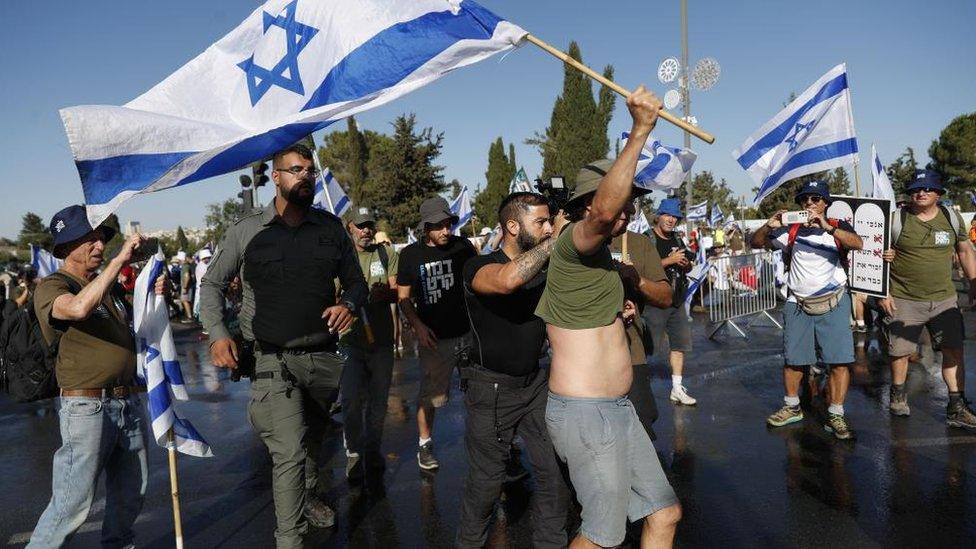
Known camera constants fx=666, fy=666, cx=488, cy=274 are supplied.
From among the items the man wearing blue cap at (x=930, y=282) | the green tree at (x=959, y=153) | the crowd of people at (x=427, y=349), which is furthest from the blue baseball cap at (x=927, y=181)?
the green tree at (x=959, y=153)

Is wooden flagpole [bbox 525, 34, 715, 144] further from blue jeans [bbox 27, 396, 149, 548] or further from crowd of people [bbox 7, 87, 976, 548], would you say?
blue jeans [bbox 27, 396, 149, 548]

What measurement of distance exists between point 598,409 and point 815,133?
14.6 ft

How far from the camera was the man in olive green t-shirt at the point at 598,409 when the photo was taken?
274 centimetres

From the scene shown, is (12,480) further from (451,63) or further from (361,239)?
(451,63)

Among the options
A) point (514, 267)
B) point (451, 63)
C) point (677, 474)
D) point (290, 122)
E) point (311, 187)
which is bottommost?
point (677, 474)

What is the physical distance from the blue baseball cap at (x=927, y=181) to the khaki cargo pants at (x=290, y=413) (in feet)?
16.3

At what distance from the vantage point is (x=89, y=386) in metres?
3.32

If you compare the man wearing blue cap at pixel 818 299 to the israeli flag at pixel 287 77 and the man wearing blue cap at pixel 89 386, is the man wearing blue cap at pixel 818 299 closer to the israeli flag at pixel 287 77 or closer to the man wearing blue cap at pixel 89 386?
the israeli flag at pixel 287 77

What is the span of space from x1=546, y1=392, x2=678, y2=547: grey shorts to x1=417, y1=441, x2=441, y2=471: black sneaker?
249 cm

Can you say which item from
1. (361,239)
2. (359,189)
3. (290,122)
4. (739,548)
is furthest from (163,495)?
(359,189)

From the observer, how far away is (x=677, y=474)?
193 inches

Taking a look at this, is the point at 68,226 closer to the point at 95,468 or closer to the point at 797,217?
the point at 95,468

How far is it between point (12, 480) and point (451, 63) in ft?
17.2

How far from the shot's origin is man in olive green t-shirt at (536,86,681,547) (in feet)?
8.98
